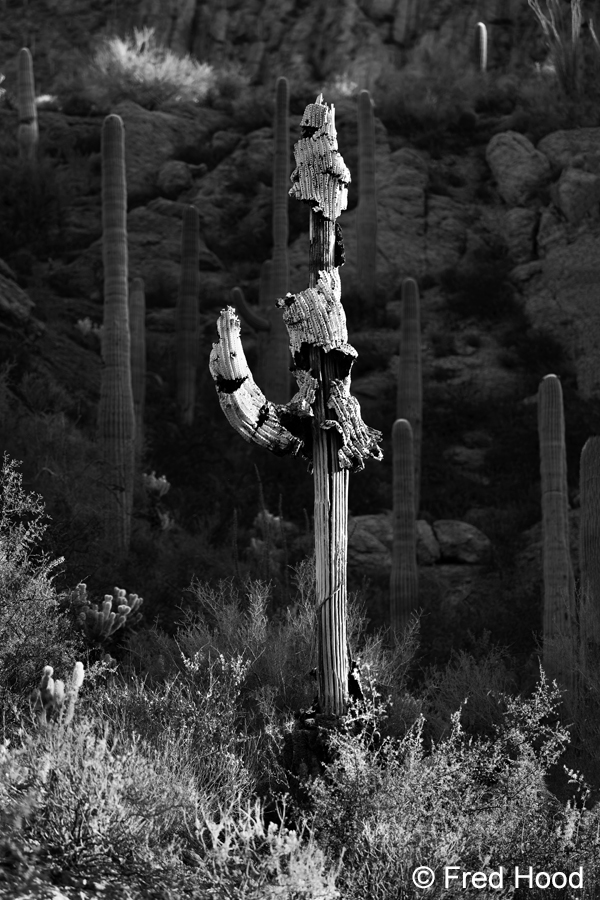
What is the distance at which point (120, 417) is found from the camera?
15.7m

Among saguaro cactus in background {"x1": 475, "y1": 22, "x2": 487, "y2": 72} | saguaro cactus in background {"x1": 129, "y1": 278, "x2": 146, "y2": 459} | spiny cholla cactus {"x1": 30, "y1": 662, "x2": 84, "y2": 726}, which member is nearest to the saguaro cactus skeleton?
spiny cholla cactus {"x1": 30, "y1": 662, "x2": 84, "y2": 726}

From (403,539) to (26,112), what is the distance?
17489mm

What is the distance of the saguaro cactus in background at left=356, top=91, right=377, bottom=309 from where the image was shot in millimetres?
26188

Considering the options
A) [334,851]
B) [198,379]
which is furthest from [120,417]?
[334,851]

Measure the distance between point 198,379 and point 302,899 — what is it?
17.0 meters

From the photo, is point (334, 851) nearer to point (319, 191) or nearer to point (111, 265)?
point (319, 191)

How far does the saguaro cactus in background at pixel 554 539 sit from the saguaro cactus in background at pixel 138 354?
616 cm

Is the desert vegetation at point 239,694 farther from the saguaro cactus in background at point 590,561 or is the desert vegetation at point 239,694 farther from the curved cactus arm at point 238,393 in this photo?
the curved cactus arm at point 238,393

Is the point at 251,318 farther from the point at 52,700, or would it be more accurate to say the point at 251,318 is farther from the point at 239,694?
the point at 52,700

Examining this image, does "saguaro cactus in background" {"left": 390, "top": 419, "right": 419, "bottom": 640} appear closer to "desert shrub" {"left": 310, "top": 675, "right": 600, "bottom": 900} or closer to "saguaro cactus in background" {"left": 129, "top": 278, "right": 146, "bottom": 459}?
"saguaro cactus in background" {"left": 129, "top": 278, "right": 146, "bottom": 459}

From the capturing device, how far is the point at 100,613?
10820mm

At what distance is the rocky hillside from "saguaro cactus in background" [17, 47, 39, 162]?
1.55ft

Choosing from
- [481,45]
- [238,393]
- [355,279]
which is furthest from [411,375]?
[481,45]

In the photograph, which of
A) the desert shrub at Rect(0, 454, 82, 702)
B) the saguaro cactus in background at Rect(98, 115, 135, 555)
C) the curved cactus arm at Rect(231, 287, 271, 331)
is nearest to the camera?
the desert shrub at Rect(0, 454, 82, 702)
